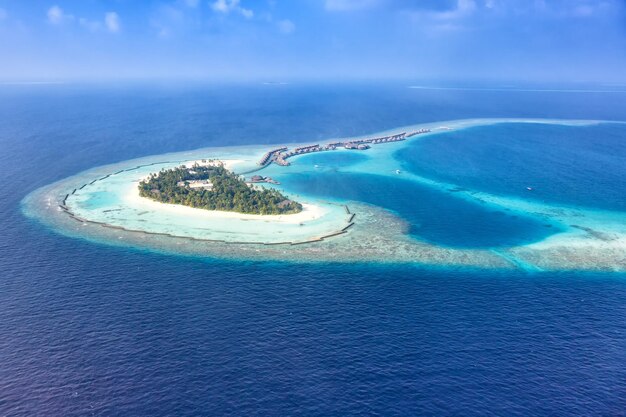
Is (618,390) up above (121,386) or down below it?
below

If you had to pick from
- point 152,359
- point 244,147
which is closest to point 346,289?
point 152,359

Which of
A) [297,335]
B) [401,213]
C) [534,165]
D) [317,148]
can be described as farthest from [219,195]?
[534,165]

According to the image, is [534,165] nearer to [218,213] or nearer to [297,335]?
[218,213]

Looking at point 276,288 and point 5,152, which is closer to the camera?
point 276,288

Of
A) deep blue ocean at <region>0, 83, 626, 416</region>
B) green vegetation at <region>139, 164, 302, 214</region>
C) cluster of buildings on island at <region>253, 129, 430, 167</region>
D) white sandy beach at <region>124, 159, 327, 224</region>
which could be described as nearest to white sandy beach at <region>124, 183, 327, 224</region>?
white sandy beach at <region>124, 159, 327, 224</region>

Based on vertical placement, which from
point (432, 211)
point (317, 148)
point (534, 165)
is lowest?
point (432, 211)

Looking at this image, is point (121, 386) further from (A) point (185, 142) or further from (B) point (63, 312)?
(A) point (185, 142)
